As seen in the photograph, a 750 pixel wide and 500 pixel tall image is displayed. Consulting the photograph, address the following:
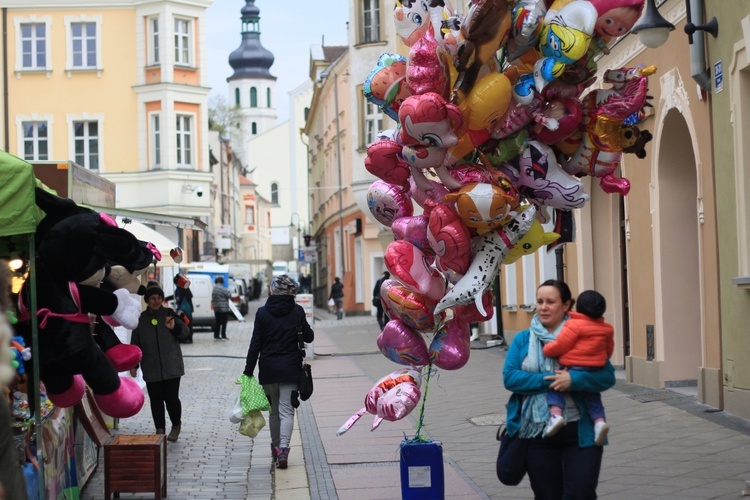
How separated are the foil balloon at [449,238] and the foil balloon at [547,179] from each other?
0.52 meters

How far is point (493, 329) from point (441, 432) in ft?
49.3

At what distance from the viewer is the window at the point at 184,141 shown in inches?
1879

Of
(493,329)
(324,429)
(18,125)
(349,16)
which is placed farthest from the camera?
(18,125)

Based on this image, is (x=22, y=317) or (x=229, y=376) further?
(x=229, y=376)

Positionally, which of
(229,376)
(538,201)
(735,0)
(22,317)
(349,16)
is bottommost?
(229,376)

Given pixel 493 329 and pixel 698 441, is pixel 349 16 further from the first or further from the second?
pixel 698 441

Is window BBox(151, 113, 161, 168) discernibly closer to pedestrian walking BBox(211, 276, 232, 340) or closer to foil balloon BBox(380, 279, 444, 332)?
pedestrian walking BBox(211, 276, 232, 340)

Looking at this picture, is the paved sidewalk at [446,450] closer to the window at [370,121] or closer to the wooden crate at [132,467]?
the wooden crate at [132,467]

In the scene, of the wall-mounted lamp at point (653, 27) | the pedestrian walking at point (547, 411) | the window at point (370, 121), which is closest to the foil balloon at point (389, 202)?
the pedestrian walking at point (547, 411)

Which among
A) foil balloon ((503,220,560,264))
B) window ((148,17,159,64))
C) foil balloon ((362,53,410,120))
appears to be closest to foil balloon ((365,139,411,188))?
foil balloon ((362,53,410,120))

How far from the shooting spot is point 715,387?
1307 centimetres

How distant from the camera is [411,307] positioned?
787 cm

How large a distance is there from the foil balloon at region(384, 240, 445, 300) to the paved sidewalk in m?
2.32

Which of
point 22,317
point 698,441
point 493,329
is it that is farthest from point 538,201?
point 493,329
